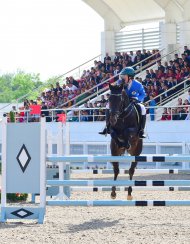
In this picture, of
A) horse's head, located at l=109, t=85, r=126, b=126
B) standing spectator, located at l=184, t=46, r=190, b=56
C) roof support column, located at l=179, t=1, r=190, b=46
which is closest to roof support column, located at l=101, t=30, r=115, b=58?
roof support column, located at l=179, t=1, r=190, b=46

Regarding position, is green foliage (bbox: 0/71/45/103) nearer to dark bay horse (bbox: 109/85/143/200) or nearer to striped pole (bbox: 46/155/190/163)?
dark bay horse (bbox: 109/85/143/200)

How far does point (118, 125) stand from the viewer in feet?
40.3

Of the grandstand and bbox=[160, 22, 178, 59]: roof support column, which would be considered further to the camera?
bbox=[160, 22, 178, 59]: roof support column

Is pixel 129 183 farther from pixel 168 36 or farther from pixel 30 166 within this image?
pixel 168 36

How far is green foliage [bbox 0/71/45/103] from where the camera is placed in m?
110

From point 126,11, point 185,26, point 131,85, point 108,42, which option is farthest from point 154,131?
point 131,85

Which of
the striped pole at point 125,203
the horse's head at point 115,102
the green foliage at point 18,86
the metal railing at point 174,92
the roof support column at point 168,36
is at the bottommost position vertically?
the striped pole at point 125,203

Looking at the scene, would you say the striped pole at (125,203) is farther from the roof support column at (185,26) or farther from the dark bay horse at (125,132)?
the roof support column at (185,26)

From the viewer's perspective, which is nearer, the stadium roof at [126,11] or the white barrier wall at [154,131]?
the white barrier wall at [154,131]

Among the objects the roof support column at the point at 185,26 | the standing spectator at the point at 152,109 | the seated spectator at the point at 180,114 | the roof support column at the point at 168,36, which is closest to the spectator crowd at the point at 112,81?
the standing spectator at the point at 152,109

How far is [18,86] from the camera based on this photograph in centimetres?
11631

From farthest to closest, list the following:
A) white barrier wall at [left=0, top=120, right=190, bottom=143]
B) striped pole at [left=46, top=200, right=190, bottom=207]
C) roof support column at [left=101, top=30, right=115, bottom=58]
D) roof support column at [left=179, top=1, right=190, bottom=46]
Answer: roof support column at [left=101, top=30, right=115, bottom=58] < roof support column at [left=179, top=1, right=190, bottom=46] < white barrier wall at [left=0, top=120, right=190, bottom=143] < striped pole at [left=46, top=200, right=190, bottom=207]

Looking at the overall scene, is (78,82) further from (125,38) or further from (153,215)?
(153,215)

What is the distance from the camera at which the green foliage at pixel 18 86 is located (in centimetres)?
11031
